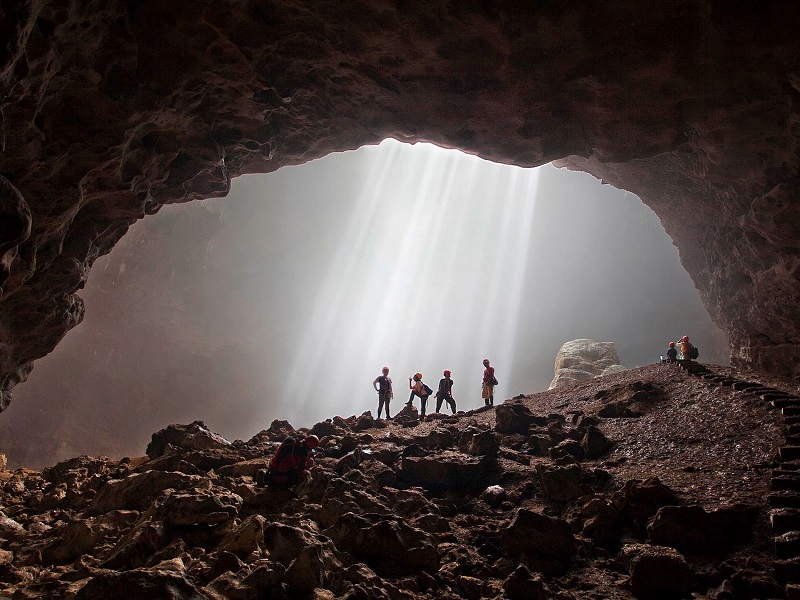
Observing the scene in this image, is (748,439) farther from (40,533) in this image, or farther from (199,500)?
(40,533)

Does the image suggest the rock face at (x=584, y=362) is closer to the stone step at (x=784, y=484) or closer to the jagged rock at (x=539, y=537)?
the stone step at (x=784, y=484)

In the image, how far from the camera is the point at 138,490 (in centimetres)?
586

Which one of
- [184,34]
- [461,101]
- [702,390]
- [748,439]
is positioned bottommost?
[748,439]

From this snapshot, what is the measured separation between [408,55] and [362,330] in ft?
226

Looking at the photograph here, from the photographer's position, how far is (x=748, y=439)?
6.62m

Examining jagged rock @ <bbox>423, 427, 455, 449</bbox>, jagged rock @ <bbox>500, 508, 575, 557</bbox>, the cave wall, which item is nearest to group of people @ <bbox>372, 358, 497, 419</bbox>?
jagged rock @ <bbox>423, 427, 455, 449</bbox>

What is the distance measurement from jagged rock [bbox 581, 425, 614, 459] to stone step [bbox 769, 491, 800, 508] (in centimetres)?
293

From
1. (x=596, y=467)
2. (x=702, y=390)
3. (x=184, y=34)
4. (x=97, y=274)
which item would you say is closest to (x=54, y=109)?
(x=184, y=34)

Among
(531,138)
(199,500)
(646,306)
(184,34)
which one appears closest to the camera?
(199,500)

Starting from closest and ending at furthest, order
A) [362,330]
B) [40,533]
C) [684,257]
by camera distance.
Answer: [40,533], [684,257], [362,330]

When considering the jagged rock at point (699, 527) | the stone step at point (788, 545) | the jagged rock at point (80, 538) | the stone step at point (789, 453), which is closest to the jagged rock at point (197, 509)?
the jagged rock at point (80, 538)

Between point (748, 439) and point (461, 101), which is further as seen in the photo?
point (461, 101)

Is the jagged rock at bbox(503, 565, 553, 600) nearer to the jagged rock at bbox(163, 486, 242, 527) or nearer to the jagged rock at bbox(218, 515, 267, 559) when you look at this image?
the jagged rock at bbox(218, 515, 267, 559)

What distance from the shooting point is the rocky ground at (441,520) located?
3676 millimetres
